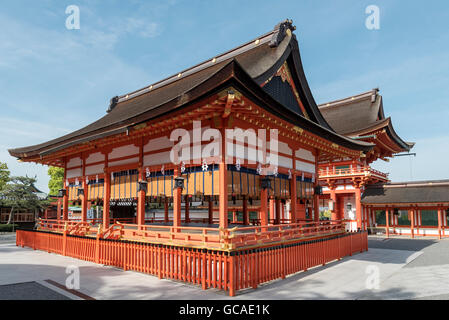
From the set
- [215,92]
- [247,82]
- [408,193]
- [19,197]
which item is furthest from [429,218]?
[19,197]

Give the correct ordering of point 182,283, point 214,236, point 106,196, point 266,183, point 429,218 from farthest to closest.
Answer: point 429,218 < point 106,196 < point 266,183 < point 182,283 < point 214,236

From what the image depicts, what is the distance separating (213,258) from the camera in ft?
26.8

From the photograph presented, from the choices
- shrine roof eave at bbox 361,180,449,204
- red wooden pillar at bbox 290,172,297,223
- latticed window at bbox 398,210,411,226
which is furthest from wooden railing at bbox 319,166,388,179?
red wooden pillar at bbox 290,172,297,223

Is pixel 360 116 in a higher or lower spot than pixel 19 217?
higher

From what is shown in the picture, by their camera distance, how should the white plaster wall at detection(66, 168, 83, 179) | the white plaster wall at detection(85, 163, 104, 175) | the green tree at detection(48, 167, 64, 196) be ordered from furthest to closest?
the green tree at detection(48, 167, 64, 196) < the white plaster wall at detection(66, 168, 83, 179) < the white plaster wall at detection(85, 163, 104, 175)

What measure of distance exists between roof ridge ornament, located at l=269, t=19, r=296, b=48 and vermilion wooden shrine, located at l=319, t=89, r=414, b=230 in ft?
46.3

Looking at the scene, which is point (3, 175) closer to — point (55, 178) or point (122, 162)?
point (55, 178)

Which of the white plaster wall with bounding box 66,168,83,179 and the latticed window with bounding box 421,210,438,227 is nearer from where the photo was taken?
the white plaster wall with bounding box 66,168,83,179

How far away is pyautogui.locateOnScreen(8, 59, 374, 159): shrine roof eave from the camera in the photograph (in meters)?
7.78

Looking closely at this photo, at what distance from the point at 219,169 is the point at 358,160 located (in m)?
21.5

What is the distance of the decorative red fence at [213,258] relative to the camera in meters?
8.13

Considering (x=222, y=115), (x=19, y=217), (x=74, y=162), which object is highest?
(x=222, y=115)

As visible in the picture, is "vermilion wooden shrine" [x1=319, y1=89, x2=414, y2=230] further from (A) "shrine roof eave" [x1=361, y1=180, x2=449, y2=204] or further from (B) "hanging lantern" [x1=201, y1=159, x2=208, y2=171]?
(B) "hanging lantern" [x1=201, y1=159, x2=208, y2=171]
